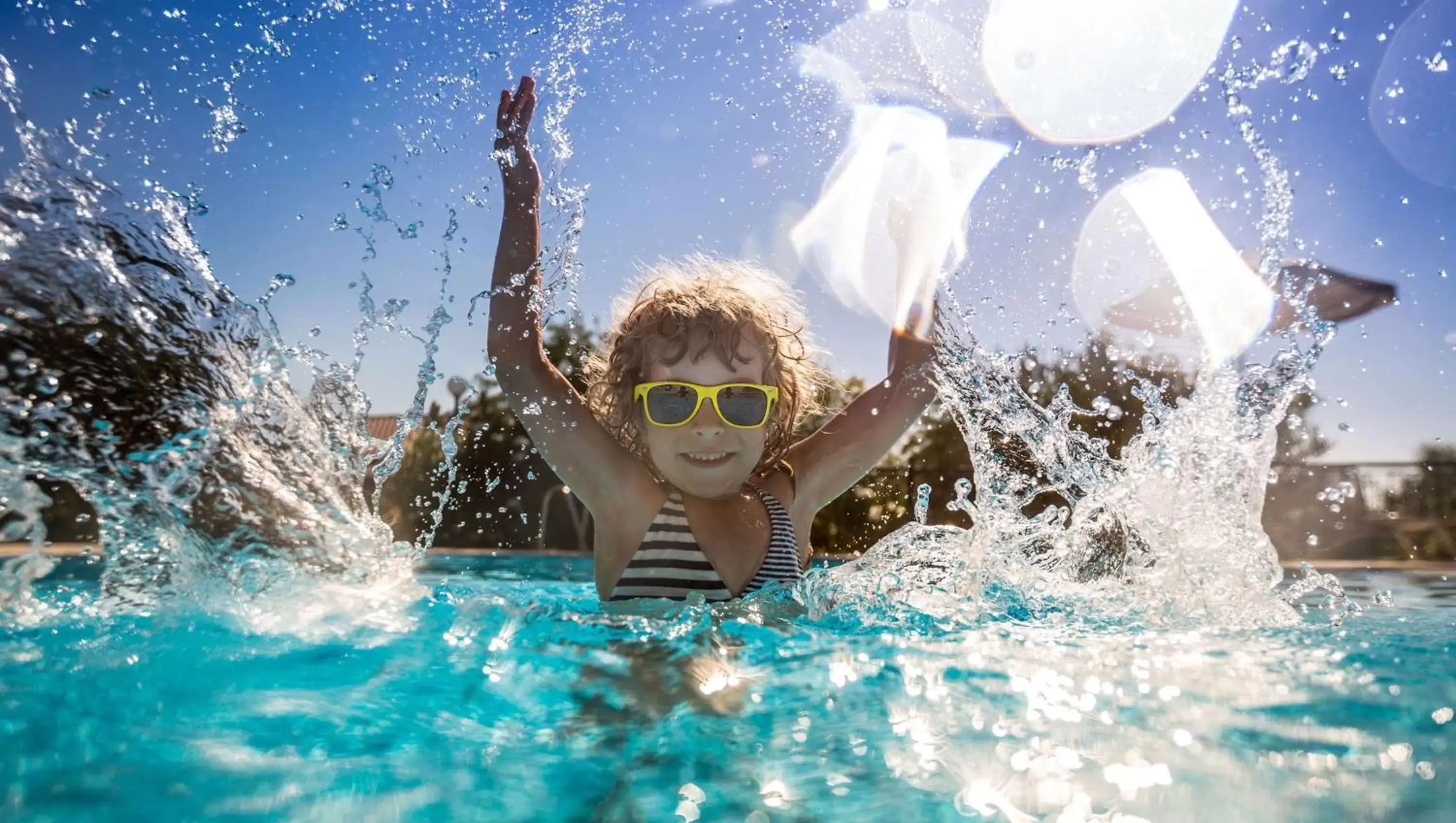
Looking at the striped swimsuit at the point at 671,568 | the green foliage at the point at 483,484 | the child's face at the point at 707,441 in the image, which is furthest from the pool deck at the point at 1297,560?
the striped swimsuit at the point at 671,568

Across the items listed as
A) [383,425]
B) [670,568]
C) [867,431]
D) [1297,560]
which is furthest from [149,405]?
[383,425]

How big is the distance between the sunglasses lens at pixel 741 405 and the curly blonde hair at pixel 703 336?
0.45 feet

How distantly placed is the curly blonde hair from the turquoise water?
99 cm

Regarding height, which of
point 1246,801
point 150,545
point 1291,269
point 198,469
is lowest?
point 1246,801

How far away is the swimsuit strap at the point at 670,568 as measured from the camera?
3150 millimetres

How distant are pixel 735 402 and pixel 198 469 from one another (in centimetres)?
167

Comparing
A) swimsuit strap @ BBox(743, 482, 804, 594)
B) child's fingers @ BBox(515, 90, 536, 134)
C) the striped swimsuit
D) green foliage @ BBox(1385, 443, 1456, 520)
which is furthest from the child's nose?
green foliage @ BBox(1385, 443, 1456, 520)

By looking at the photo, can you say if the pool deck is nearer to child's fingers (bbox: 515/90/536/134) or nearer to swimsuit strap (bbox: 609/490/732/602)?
swimsuit strap (bbox: 609/490/732/602)

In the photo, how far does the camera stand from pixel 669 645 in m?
2.33

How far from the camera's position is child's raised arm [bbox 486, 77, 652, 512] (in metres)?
3.07

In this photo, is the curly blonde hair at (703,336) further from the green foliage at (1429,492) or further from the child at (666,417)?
the green foliage at (1429,492)

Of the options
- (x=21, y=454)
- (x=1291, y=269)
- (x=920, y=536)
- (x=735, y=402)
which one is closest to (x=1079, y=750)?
(x=735, y=402)

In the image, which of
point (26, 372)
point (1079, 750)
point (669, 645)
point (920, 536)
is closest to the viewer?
point (1079, 750)

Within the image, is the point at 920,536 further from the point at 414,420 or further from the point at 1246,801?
the point at 1246,801
